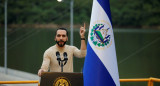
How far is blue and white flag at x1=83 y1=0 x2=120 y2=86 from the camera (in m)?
4.08

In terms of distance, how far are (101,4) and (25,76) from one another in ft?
23.0

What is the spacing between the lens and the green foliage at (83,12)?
84.7ft

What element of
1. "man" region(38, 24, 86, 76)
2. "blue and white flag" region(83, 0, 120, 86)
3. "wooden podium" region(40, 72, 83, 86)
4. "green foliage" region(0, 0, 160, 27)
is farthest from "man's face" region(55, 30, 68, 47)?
"green foliage" region(0, 0, 160, 27)

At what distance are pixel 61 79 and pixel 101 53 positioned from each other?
2.83 feet

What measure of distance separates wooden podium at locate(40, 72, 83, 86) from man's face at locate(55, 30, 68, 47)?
1.00 ft

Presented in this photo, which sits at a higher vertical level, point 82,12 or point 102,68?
point 82,12

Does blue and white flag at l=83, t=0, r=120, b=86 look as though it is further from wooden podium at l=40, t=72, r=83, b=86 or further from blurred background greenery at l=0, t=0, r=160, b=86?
blurred background greenery at l=0, t=0, r=160, b=86

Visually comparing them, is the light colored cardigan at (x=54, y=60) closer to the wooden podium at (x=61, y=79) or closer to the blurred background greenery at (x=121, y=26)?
the wooden podium at (x=61, y=79)

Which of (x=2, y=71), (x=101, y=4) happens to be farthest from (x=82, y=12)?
(x=101, y=4)

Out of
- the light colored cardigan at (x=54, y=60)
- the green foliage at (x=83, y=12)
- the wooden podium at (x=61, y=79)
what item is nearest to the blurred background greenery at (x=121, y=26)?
the green foliage at (x=83, y=12)

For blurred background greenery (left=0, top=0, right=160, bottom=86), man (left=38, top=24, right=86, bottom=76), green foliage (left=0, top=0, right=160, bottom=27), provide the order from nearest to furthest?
man (left=38, top=24, right=86, bottom=76) < blurred background greenery (left=0, top=0, right=160, bottom=86) < green foliage (left=0, top=0, right=160, bottom=27)

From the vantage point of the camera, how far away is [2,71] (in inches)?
479

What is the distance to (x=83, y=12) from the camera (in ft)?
83.3

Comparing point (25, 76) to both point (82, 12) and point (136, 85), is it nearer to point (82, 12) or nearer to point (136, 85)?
point (136, 85)
